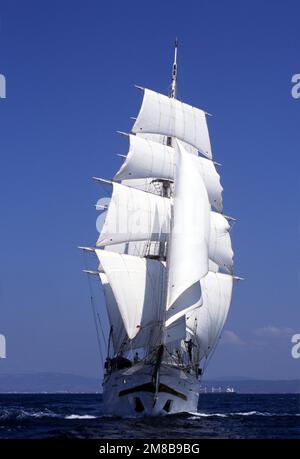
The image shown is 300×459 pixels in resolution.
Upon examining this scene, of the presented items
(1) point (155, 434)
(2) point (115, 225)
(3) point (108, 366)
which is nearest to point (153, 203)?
(2) point (115, 225)

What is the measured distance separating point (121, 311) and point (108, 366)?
29.6ft

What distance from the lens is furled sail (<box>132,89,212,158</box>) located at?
267 ft

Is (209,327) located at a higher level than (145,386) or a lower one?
higher

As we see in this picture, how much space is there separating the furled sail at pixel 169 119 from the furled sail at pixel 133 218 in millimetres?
8174

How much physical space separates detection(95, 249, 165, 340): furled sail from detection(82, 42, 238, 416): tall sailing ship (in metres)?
0.09

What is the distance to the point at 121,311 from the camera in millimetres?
67000

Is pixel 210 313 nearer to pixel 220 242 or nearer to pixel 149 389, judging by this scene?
pixel 220 242

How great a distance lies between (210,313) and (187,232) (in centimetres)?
1591

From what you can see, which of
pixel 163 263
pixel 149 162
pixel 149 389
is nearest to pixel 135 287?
pixel 163 263

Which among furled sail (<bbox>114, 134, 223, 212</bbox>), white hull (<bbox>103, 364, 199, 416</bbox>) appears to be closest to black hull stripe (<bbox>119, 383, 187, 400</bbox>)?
white hull (<bbox>103, 364, 199, 416</bbox>)

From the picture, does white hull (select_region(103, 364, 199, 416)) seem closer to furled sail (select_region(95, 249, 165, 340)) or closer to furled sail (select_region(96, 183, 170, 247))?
furled sail (select_region(95, 249, 165, 340))

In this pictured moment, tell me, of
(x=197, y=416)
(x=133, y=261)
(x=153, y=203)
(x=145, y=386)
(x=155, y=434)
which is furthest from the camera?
(x=153, y=203)
